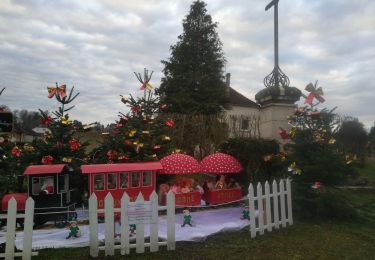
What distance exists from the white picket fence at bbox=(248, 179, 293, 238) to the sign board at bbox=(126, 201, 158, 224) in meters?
2.07

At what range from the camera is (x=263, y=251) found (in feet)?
20.5

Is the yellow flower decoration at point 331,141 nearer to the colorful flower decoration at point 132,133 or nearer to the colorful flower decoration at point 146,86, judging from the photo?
the colorful flower decoration at point 132,133

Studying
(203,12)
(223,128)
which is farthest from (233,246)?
(203,12)

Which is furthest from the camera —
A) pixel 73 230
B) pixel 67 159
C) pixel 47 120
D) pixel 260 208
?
pixel 47 120

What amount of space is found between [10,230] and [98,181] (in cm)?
297

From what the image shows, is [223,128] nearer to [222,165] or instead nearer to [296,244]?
[222,165]

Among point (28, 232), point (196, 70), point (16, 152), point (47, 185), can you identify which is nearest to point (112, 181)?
point (47, 185)

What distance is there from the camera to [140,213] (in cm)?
→ 609

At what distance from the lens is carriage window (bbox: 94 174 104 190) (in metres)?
8.37

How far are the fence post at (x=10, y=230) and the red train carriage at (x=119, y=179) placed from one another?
2602 mm

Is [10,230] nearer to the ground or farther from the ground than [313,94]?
nearer to the ground

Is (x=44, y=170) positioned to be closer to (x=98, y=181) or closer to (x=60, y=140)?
(x=98, y=181)

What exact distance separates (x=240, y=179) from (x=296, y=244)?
416 centimetres

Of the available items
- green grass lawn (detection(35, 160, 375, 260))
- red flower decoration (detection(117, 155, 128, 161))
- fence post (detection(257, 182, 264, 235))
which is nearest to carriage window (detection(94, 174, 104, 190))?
green grass lawn (detection(35, 160, 375, 260))
